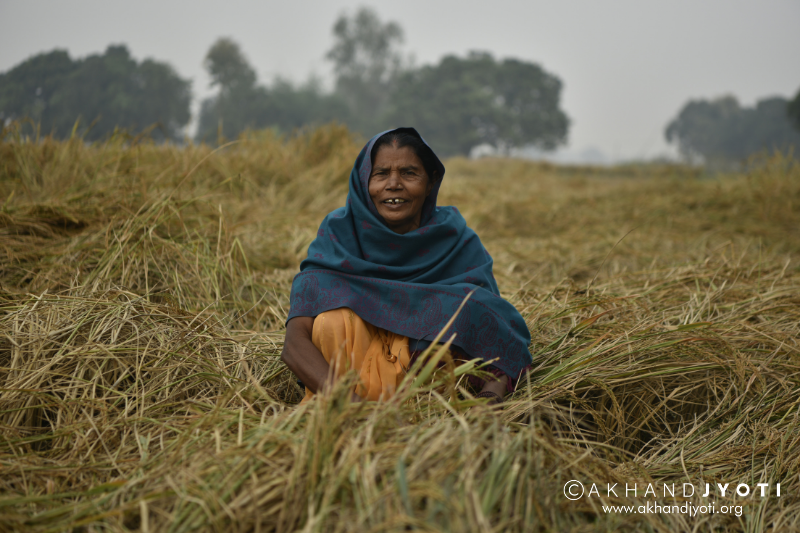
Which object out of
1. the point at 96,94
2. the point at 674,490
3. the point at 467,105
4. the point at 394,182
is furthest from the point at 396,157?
the point at 467,105

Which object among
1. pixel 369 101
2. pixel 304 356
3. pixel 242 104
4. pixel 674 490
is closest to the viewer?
pixel 674 490

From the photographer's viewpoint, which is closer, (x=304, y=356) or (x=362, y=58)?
(x=304, y=356)

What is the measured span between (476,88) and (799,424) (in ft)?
93.9

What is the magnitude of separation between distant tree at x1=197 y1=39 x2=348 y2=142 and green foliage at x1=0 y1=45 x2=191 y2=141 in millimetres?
459

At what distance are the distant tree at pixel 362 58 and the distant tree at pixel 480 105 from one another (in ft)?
19.5

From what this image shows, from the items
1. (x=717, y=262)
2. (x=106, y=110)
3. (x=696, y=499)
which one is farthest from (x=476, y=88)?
(x=696, y=499)

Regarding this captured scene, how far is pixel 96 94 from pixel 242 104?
26.2 ft

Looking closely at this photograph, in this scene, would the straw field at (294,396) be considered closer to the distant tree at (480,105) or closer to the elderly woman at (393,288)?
the elderly woman at (393,288)

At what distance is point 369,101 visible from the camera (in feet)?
115

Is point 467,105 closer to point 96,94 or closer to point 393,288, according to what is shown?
point 96,94

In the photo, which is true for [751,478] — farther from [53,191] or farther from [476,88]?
[476,88]

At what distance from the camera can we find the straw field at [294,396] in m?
→ 0.89

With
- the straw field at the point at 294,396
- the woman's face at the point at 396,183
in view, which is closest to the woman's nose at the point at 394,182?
the woman's face at the point at 396,183

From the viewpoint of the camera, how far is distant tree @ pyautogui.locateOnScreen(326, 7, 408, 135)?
34.7 meters
